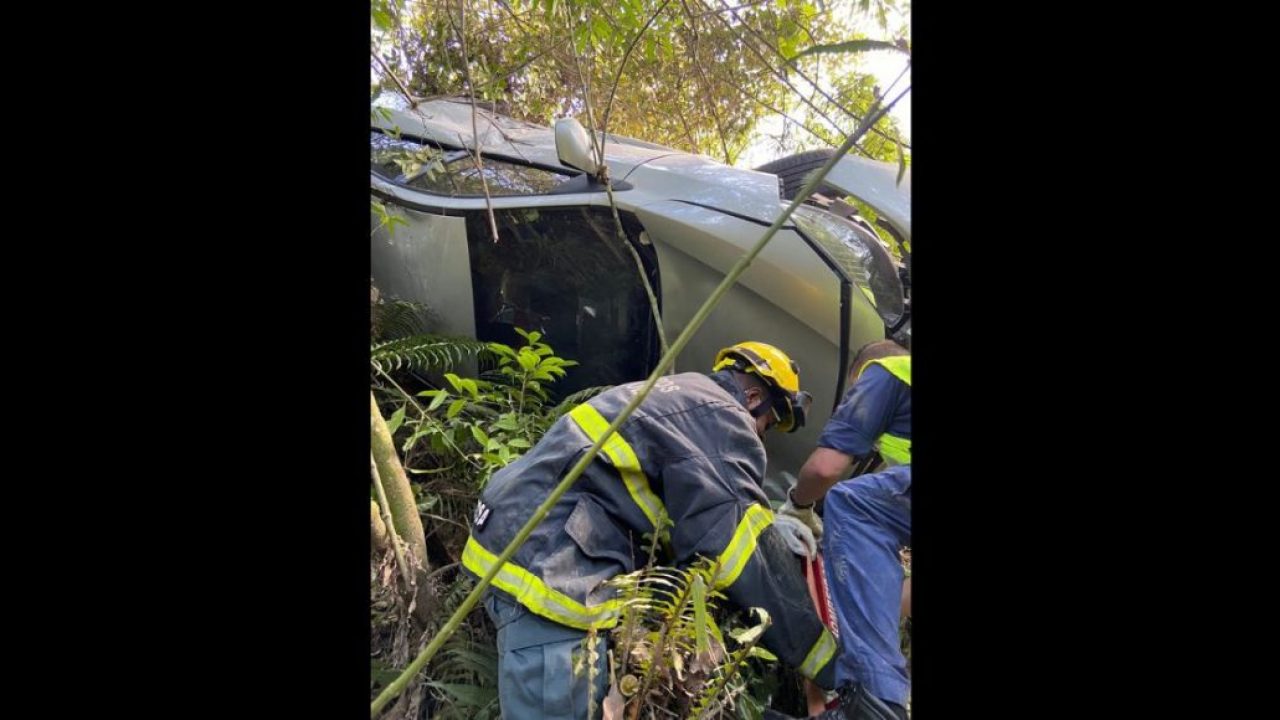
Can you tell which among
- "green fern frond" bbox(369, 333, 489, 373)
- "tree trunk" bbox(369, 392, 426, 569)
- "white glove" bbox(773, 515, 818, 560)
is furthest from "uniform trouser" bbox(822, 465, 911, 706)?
"green fern frond" bbox(369, 333, 489, 373)

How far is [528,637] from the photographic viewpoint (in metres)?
1.99

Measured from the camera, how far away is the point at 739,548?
83.7 inches

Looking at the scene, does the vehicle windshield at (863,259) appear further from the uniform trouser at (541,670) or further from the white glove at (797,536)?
the uniform trouser at (541,670)

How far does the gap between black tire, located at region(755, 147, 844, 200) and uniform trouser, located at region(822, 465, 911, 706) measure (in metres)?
1.40

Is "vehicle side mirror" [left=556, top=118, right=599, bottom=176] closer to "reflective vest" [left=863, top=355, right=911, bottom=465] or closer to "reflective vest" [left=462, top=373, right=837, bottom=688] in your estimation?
"reflective vest" [left=462, top=373, right=837, bottom=688]

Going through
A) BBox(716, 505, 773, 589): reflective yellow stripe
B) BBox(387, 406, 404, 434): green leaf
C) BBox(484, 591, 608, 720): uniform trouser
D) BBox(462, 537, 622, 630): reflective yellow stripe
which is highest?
BBox(716, 505, 773, 589): reflective yellow stripe

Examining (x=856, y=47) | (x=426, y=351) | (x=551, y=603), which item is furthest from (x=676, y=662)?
(x=426, y=351)

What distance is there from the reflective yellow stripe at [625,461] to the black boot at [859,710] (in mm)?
633

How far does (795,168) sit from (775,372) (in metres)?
1.38

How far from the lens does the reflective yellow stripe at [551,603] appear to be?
77.0 inches

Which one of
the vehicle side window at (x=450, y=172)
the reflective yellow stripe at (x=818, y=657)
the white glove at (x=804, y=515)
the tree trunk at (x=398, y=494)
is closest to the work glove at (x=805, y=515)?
the white glove at (x=804, y=515)

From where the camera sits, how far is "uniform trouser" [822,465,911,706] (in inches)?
82.9

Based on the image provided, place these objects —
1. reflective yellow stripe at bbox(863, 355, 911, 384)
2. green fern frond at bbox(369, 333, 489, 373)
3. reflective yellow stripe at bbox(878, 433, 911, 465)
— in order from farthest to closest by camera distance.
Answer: green fern frond at bbox(369, 333, 489, 373) < reflective yellow stripe at bbox(878, 433, 911, 465) < reflective yellow stripe at bbox(863, 355, 911, 384)

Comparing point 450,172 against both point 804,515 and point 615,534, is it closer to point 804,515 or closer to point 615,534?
point 615,534
